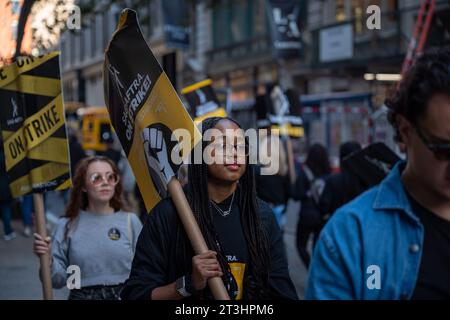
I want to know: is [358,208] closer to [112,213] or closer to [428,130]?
[428,130]

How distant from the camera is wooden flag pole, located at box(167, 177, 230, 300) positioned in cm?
281

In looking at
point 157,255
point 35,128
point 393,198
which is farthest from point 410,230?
point 35,128

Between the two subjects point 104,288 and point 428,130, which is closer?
point 428,130

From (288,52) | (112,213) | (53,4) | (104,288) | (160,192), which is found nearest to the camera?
(160,192)

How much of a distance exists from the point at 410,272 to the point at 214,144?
4.66 ft

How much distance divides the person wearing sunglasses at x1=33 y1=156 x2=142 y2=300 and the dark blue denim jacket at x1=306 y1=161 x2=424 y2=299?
2554 mm

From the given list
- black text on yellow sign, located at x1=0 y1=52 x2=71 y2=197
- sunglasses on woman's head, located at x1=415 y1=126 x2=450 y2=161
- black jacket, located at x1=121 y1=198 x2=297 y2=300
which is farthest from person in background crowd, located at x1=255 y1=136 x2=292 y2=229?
sunglasses on woman's head, located at x1=415 y1=126 x2=450 y2=161

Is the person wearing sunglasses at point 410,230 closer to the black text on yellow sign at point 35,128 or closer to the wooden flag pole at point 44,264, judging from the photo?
the wooden flag pole at point 44,264

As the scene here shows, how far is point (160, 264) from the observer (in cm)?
305

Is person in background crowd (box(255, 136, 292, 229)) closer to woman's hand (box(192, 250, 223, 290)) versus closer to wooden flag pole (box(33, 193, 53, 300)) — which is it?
wooden flag pole (box(33, 193, 53, 300))

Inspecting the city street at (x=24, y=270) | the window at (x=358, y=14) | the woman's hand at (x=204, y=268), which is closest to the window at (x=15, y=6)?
the city street at (x=24, y=270)

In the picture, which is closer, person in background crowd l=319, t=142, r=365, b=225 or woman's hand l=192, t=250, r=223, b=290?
woman's hand l=192, t=250, r=223, b=290
